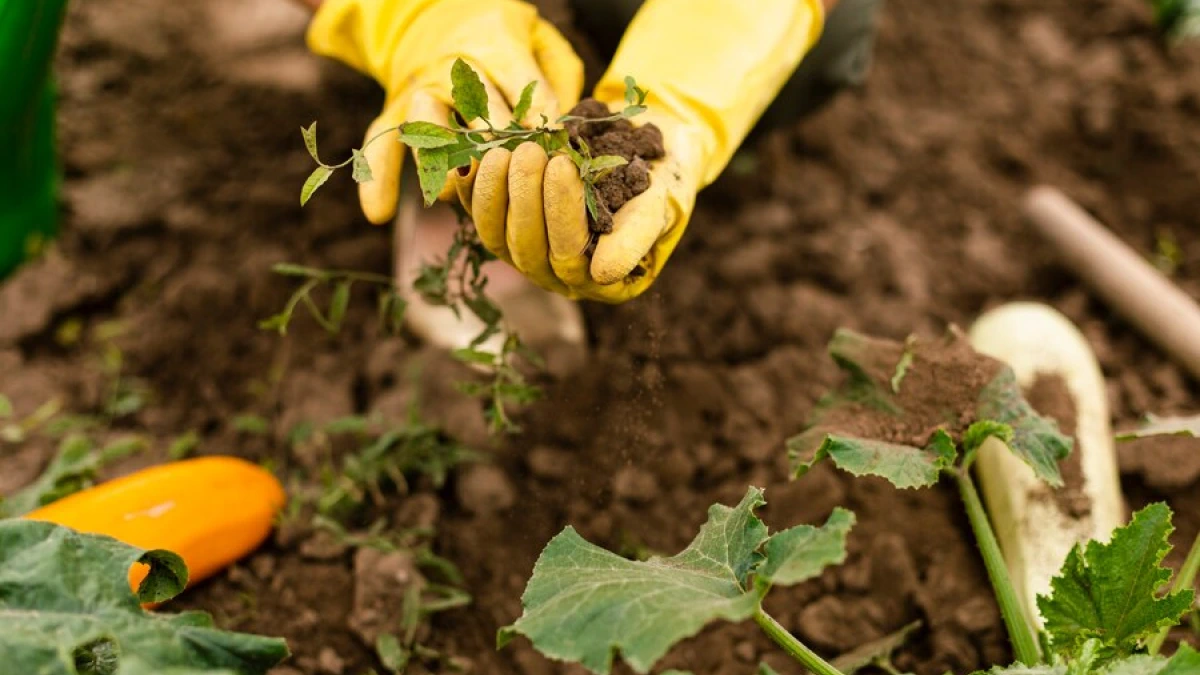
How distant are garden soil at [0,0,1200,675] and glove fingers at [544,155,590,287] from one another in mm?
434

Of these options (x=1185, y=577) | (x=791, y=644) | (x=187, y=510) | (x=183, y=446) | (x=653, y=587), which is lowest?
(x=183, y=446)

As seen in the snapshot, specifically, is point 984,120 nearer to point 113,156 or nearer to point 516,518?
point 516,518

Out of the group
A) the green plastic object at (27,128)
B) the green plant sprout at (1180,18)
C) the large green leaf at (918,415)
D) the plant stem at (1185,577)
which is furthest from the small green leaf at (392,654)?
the green plant sprout at (1180,18)

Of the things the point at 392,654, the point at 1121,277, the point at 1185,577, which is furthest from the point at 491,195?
the point at 1121,277

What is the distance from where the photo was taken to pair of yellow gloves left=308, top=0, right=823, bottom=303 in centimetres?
144

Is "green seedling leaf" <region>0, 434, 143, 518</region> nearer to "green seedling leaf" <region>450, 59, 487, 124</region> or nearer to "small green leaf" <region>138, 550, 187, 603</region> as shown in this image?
"small green leaf" <region>138, 550, 187, 603</region>

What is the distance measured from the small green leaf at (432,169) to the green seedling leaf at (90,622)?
1.73 ft

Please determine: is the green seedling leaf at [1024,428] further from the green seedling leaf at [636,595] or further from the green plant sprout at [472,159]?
the green plant sprout at [472,159]

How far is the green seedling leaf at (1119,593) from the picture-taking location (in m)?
1.33

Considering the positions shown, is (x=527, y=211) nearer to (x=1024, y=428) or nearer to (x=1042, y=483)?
(x=1024, y=428)

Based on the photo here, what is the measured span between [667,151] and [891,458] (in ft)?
1.83

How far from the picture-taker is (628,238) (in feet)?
4.79

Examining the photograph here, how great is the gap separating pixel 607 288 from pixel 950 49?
1.70 m

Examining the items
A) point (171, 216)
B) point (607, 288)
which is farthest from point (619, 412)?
point (171, 216)
